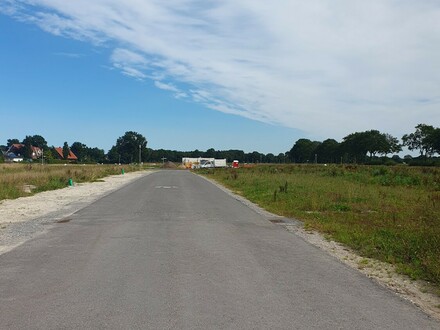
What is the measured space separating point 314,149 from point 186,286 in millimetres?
166170

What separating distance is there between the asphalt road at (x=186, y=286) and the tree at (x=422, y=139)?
385 ft

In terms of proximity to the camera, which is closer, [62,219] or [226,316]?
[226,316]

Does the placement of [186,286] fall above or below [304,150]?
below

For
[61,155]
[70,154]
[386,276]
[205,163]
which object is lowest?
[386,276]

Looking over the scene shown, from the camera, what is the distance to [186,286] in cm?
616

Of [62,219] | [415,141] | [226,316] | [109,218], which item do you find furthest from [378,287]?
[415,141]

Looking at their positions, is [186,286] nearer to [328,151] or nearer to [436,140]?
[436,140]

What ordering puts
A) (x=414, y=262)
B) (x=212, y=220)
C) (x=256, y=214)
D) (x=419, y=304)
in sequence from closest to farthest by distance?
(x=419, y=304)
(x=414, y=262)
(x=212, y=220)
(x=256, y=214)

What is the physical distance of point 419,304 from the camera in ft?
18.8

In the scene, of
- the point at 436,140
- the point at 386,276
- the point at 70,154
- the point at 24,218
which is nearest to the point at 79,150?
the point at 70,154

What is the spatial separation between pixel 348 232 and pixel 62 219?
892cm

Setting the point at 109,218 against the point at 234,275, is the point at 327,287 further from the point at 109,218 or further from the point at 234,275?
the point at 109,218

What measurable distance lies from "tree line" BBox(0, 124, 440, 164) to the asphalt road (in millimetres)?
102614

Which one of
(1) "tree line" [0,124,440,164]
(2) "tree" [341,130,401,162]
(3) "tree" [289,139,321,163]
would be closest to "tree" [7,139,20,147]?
(1) "tree line" [0,124,440,164]
